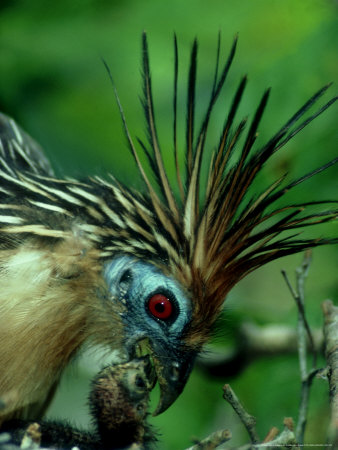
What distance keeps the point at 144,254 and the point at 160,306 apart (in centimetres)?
28

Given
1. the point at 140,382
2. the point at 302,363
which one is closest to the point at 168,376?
the point at 140,382

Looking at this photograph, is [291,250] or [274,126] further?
[274,126]

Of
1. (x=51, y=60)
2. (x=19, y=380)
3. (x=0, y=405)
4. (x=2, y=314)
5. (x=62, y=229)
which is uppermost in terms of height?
(x=51, y=60)

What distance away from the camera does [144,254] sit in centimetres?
375

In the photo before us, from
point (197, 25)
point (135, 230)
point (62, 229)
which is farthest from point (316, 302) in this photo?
point (197, 25)

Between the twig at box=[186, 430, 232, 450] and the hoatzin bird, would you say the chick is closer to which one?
the hoatzin bird

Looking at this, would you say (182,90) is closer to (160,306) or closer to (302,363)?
(160,306)

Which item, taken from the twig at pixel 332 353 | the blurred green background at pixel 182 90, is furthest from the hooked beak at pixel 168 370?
the twig at pixel 332 353

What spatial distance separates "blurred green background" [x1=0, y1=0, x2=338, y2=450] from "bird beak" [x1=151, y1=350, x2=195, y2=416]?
0.40m

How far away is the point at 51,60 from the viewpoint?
517 centimetres

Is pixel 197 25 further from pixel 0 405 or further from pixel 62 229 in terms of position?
pixel 0 405

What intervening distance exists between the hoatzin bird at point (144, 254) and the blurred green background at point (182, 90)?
278 millimetres

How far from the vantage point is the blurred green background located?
4133mm

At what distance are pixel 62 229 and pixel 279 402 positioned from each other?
1.62m
